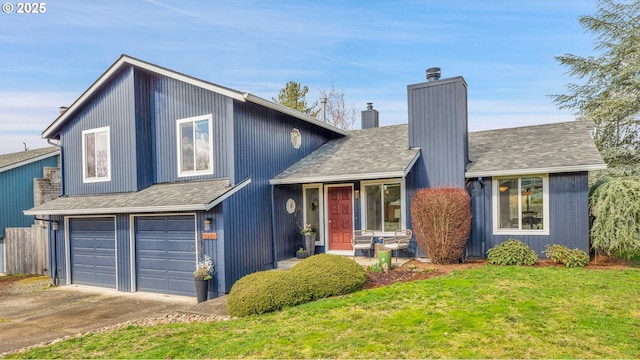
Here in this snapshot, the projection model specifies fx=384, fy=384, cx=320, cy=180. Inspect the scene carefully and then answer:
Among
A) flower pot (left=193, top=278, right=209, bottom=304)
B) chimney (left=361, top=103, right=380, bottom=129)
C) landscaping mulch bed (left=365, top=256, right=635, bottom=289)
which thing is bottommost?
flower pot (left=193, top=278, right=209, bottom=304)

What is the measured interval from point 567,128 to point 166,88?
1188cm

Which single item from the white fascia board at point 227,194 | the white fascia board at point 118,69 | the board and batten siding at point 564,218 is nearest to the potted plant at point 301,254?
the white fascia board at point 227,194

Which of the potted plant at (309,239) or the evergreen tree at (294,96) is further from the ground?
the evergreen tree at (294,96)

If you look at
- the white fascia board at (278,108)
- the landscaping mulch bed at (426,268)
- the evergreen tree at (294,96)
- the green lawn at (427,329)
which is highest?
the evergreen tree at (294,96)

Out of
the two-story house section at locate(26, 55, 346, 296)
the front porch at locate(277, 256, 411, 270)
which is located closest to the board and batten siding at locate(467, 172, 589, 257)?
the front porch at locate(277, 256, 411, 270)

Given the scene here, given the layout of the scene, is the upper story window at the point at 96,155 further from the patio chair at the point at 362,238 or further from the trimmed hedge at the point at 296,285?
the patio chair at the point at 362,238

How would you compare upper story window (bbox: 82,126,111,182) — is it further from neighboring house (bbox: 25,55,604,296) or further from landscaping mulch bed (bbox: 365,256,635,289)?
landscaping mulch bed (bbox: 365,256,635,289)

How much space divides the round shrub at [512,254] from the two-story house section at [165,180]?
5490 millimetres

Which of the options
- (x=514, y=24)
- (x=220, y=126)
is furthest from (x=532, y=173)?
(x=220, y=126)

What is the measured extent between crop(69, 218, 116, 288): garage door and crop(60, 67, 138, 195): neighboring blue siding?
102 cm

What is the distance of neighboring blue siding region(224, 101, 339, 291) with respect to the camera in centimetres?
909

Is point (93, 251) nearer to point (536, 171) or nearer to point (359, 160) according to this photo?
point (359, 160)

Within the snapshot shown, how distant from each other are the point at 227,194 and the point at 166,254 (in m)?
2.47

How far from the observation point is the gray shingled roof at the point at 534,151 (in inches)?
363
